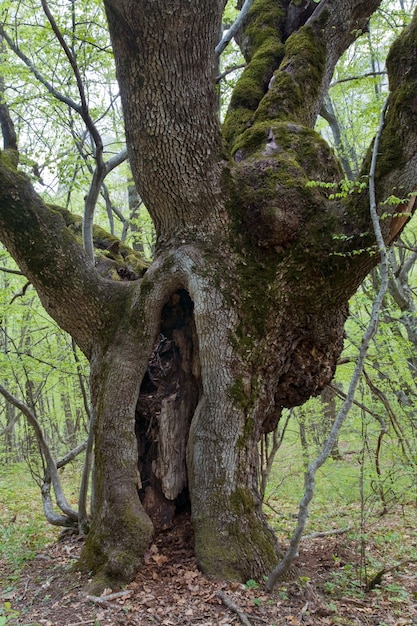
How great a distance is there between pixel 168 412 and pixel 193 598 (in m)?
1.53

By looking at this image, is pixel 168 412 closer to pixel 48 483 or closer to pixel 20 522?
pixel 48 483

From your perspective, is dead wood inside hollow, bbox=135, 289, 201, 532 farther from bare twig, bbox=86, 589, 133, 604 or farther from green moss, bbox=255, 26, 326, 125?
green moss, bbox=255, 26, 326, 125

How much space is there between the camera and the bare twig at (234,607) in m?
2.71

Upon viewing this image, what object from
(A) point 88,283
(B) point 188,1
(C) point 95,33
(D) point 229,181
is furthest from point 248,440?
(C) point 95,33

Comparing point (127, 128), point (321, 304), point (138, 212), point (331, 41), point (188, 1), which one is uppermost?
point (138, 212)

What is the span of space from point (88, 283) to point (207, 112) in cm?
195

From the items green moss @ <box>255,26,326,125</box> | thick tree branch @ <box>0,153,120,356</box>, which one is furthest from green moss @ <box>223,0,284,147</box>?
thick tree branch @ <box>0,153,120,356</box>

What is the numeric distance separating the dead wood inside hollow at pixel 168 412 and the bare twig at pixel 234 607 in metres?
0.97

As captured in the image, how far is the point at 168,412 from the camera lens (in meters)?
4.10

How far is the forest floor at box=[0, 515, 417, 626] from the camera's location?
2.82 metres

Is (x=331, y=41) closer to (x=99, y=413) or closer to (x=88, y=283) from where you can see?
(x=88, y=283)

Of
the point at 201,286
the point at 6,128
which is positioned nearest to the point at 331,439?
the point at 201,286

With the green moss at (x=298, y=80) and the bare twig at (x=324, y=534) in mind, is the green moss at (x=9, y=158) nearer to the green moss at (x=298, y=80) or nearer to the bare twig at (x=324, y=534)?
the green moss at (x=298, y=80)

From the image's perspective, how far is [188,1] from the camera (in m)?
3.52
